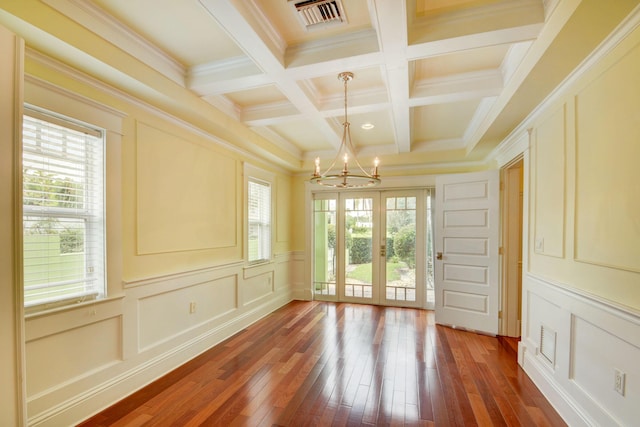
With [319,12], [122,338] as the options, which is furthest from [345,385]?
[319,12]

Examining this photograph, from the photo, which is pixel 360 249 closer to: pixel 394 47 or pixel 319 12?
pixel 394 47

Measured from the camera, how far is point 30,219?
186 centimetres

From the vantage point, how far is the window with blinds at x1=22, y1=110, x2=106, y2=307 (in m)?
1.86

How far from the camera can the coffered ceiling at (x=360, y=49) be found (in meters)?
1.75

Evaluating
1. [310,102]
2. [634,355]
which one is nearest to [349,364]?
[634,355]

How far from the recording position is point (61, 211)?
6.63 feet

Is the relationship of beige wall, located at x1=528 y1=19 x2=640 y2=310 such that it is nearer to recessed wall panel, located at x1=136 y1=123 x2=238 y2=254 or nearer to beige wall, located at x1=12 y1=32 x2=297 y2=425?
beige wall, located at x1=12 y1=32 x2=297 y2=425

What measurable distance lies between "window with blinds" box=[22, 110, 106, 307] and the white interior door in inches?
152

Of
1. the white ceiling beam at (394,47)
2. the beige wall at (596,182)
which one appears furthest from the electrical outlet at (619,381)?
the white ceiling beam at (394,47)

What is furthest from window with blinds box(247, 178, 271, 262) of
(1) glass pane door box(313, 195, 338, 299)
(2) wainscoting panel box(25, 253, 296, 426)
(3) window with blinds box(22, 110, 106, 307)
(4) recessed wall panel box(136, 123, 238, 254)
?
(3) window with blinds box(22, 110, 106, 307)

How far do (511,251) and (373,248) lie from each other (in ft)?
6.75

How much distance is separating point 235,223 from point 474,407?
3.11m

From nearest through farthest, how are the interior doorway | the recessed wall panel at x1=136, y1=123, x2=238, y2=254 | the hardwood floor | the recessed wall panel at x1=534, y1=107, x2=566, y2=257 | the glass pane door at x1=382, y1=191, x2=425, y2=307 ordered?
1. the hardwood floor
2. the recessed wall panel at x1=534, y1=107, x2=566, y2=257
3. the recessed wall panel at x1=136, y1=123, x2=238, y2=254
4. the interior doorway
5. the glass pane door at x1=382, y1=191, x2=425, y2=307

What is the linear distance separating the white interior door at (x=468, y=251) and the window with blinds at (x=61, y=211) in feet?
12.7
